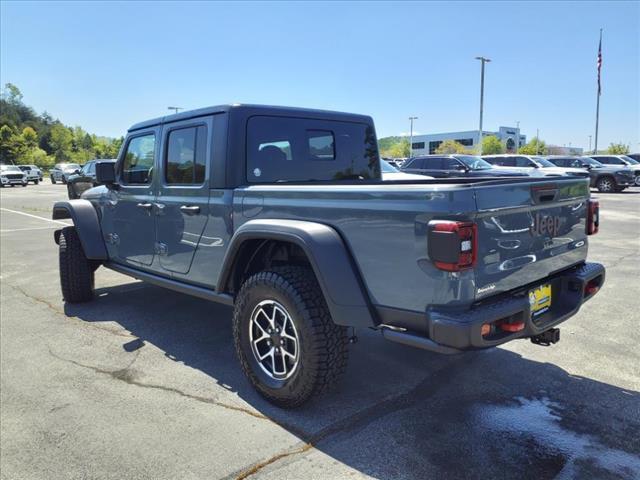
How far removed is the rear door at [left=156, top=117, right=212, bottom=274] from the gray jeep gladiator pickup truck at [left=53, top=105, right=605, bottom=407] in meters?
0.02

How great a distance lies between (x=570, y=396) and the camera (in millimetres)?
3355

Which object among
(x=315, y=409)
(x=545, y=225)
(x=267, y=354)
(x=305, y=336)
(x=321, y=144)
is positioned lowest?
(x=315, y=409)

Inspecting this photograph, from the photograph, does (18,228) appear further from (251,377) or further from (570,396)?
(570,396)

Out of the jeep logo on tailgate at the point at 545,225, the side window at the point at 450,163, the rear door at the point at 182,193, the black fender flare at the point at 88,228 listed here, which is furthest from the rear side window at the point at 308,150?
the side window at the point at 450,163

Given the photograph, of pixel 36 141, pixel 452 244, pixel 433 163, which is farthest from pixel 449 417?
pixel 36 141

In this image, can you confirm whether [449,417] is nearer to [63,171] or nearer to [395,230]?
[395,230]

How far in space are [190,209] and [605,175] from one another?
24.0m

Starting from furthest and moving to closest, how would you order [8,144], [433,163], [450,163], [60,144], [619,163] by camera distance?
[60,144], [8,144], [619,163], [433,163], [450,163]

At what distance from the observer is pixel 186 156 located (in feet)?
13.4

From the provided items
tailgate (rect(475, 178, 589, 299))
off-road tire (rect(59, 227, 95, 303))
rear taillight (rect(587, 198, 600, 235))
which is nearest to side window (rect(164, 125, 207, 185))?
off-road tire (rect(59, 227, 95, 303))

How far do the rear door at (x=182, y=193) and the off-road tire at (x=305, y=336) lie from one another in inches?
35.0

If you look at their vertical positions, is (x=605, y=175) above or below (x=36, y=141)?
below

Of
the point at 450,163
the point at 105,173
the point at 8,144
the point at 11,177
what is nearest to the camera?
the point at 105,173

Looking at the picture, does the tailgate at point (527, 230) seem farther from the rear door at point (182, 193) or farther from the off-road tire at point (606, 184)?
the off-road tire at point (606, 184)
